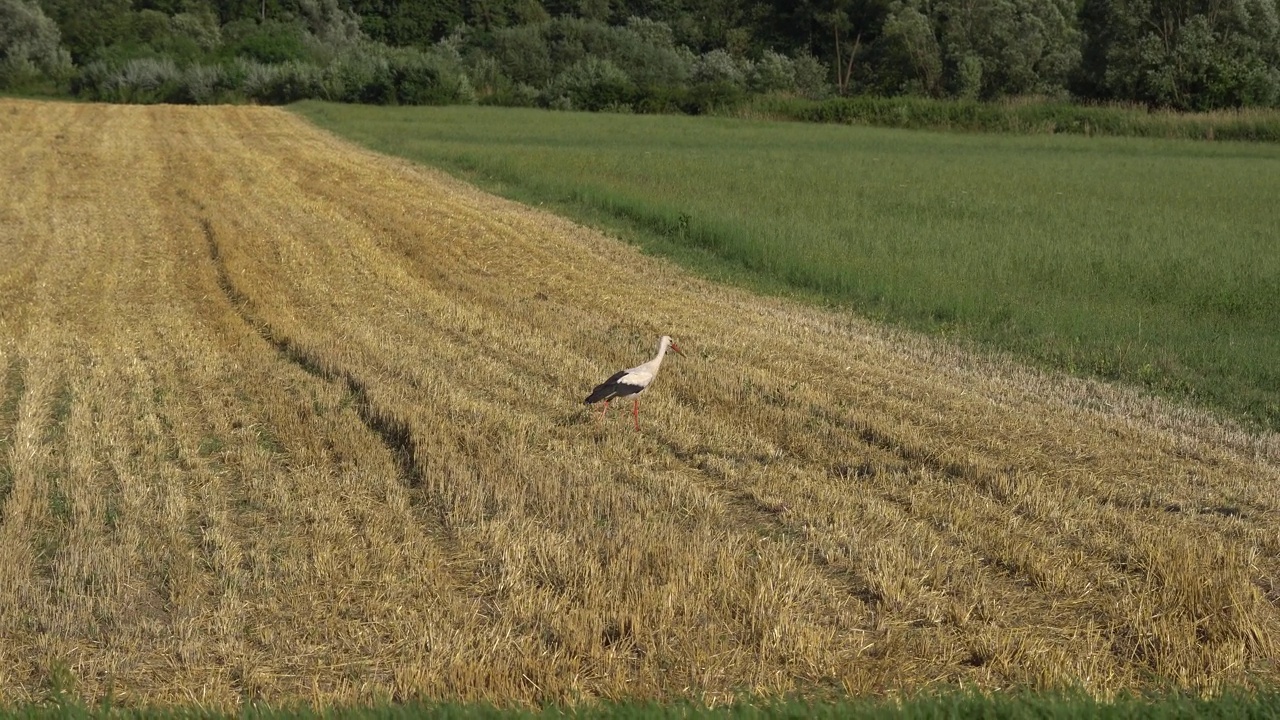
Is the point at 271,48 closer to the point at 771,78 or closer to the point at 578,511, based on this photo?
the point at 771,78

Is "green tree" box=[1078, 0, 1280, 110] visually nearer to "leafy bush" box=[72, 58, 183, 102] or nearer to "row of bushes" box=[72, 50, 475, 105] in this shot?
"row of bushes" box=[72, 50, 475, 105]

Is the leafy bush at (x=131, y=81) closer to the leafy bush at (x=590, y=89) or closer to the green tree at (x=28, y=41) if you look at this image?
the green tree at (x=28, y=41)

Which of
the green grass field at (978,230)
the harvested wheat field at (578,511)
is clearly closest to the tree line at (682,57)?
the green grass field at (978,230)

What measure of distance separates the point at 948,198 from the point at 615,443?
1946cm

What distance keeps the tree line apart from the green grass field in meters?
16.8

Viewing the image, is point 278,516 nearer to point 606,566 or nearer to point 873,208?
point 606,566

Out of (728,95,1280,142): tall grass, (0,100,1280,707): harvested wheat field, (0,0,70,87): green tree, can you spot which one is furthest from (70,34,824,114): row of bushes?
(0,100,1280,707): harvested wheat field

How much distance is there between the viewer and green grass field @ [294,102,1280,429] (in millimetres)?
14188

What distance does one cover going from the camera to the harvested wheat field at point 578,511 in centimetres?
606

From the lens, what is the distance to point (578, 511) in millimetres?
8117

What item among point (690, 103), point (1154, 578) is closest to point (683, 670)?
point (1154, 578)

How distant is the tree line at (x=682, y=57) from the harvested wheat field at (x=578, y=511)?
1987 inches

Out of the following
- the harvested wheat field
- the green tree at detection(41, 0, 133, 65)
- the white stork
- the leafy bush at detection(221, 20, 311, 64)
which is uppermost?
the green tree at detection(41, 0, 133, 65)

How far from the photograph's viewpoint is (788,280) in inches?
720
